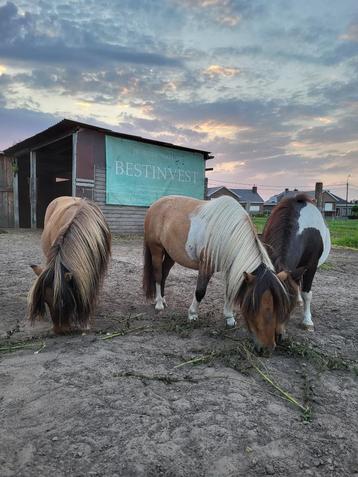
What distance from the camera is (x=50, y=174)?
15.8 m

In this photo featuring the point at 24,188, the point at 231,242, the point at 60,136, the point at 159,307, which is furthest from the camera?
the point at 24,188

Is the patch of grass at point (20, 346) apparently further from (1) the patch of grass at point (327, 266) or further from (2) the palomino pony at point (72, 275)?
(1) the patch of grass at point (327, 266)

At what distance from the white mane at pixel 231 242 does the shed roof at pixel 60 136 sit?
874 cm

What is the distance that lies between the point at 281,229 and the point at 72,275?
215 centimetres

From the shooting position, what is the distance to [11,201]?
571 inches

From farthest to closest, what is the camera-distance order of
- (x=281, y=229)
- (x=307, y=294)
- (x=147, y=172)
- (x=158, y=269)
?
(x=147, y=172) < (x=158, y=269) < (x=307, y=294) < (x=281, y=229)

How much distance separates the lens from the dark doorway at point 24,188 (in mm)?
15164

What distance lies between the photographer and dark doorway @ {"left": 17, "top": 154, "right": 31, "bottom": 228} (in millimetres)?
15164

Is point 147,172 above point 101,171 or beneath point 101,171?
above

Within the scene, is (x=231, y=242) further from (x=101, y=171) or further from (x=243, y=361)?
(x=101, y=171)

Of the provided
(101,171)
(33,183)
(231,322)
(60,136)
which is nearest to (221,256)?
(231,322)

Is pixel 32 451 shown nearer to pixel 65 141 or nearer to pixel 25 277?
pixel 25 277

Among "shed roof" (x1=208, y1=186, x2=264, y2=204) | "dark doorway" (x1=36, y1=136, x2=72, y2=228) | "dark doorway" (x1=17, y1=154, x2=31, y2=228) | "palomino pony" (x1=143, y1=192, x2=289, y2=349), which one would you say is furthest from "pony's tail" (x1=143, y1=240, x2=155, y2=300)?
"shed roof" (x1=208, y1=186, x2=264, y2=204)

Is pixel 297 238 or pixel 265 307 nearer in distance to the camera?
pixel 265 307
